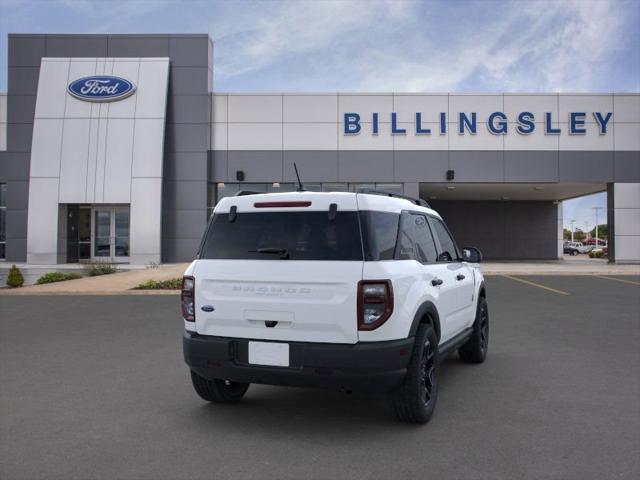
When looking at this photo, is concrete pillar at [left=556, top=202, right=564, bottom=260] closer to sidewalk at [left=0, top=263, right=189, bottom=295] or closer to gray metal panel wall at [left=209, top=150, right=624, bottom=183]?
gray metal panel wall at [left=209, top=150, right=624, bottom=183]

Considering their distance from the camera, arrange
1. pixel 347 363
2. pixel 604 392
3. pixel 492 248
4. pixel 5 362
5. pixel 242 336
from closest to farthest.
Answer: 1. pixel 347 363
2. pixel 242 336
3. pixel 604 392
4. pixel 5 362
5. pixel 492 248

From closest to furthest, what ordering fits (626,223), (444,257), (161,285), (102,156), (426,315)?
(426,315), (444,257), (161,285), (102,156), (626,223)

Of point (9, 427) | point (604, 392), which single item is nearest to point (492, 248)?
point (604, 392)

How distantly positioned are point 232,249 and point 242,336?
0.67 metres

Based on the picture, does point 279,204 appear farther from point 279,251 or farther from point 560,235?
point 560,235

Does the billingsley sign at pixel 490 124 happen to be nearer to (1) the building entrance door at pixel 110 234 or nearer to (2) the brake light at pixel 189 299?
(1) the building entrance door at pixel 110 234

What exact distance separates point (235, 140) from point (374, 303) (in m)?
23.1

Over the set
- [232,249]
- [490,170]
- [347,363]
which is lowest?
[347,363]

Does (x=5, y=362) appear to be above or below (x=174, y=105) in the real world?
below

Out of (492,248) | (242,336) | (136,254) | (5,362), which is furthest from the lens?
(492,248)

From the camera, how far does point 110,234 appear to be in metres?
26.5

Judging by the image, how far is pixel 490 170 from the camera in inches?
1014

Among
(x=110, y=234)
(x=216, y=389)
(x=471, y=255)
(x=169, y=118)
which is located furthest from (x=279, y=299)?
(x=110, y=234)

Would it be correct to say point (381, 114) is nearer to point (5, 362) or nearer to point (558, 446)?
point (5, 362)
